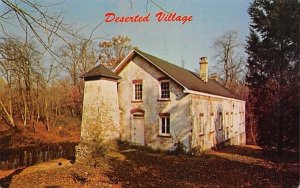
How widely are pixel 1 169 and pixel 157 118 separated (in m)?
10.2

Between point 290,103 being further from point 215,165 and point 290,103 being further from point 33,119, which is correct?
point 33,119

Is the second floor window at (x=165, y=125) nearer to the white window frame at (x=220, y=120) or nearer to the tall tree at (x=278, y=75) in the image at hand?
the tall tree at (x=278, y=75)

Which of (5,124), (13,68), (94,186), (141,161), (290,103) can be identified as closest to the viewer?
(13,68)

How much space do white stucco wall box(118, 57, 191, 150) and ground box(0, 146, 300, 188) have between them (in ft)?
4.98

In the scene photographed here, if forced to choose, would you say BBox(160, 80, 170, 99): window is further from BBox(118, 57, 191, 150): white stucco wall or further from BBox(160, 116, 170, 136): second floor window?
BBox(160, 116, 170, 136): second floor window

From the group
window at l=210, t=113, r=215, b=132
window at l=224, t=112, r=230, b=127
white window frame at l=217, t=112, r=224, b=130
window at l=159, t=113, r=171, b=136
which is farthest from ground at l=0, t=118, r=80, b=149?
window at l=224, t=112, r=230, b=127

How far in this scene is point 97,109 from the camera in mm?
14211

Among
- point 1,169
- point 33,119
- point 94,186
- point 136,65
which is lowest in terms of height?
point 1,169

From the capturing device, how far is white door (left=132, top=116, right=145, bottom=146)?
1569cm

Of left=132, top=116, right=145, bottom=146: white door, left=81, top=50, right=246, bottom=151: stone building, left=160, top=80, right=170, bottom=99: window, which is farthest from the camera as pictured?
left=132, top=116, right=145, bottom=146: white door

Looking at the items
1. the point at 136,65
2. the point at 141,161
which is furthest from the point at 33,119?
the point at 141,161

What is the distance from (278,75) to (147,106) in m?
7.13

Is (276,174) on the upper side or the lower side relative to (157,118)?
lower

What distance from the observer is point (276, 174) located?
901 cm
